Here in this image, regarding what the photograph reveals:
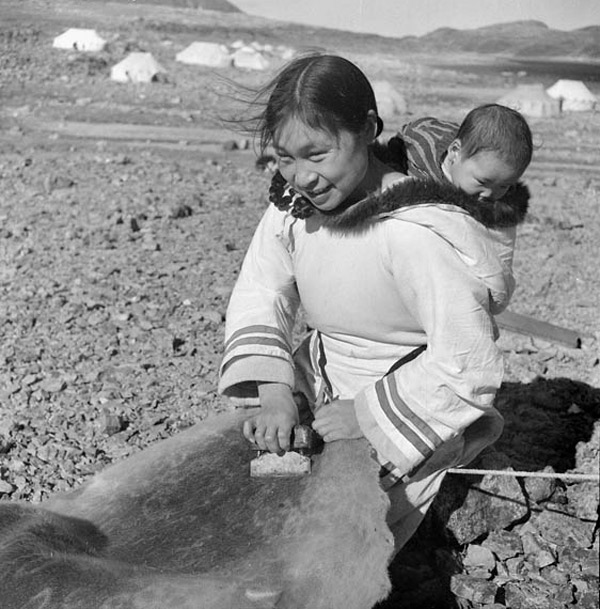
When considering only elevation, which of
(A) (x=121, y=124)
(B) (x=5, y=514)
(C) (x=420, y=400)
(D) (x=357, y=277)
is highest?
(D) (x=357, y=277)

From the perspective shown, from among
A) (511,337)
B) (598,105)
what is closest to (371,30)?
(598,105)

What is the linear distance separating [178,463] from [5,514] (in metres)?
0.37

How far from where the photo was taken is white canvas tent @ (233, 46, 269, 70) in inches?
488

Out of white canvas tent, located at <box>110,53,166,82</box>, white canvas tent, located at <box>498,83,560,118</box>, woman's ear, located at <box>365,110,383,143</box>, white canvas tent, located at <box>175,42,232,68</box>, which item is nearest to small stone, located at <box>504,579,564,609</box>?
woman's ear, located at <box>365,110,383,143</box>

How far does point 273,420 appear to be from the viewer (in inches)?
71.8

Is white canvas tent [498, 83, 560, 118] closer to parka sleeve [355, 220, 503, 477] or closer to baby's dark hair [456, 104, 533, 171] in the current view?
baby's dark hair [456, 104, 533, 171]

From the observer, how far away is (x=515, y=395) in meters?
2.97

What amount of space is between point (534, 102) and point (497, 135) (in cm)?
804

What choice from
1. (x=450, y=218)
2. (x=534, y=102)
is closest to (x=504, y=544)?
(x=450, y=218)

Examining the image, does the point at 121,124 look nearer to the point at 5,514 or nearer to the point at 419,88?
the point at 419,88

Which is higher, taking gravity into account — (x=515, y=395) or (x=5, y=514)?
(x=5, y=514)

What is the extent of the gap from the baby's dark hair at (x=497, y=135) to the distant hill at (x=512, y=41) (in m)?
8.64

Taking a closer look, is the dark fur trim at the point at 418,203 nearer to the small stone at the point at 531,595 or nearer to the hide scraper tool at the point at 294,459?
the hide scraper tool at the point at 294,459

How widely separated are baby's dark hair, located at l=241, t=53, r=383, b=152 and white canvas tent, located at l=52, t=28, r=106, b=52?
10.6m
